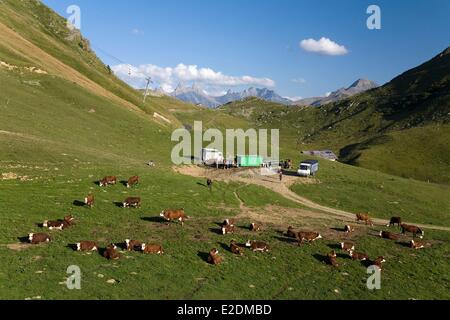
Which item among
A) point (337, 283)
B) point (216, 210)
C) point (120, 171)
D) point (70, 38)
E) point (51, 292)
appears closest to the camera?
point (51, 292)

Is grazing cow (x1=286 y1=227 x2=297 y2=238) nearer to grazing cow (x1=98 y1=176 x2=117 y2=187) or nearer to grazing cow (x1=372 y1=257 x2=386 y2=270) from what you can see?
grazing cow (x1=372 y1=257 x2=386 y2=270)

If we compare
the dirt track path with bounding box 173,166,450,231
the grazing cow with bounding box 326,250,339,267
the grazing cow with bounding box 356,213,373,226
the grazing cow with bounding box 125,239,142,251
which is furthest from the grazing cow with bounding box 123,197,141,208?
the grazing cow with bounding box 356,213,373,226

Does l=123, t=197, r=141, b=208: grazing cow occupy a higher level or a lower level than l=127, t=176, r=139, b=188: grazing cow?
lower

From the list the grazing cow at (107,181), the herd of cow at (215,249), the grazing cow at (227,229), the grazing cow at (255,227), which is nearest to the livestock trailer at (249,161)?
the grazing cow at (107,181)

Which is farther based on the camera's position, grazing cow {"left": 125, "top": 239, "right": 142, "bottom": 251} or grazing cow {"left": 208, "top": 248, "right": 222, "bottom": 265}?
grazing cow {"left": 125, "top": 239, "right": 142, "bottom": 251}

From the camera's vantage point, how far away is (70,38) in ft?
545

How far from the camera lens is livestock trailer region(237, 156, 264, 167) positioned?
74.9m

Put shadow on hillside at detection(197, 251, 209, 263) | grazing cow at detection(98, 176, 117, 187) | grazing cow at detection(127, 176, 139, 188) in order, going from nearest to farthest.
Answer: shadow on hillside at detection(197, 251, 209, 263) → grazing cow at detection(98, 176, 117, 187) → grazing cow at detection(127, 176, 139, 188)

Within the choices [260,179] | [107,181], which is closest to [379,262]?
[107,181]

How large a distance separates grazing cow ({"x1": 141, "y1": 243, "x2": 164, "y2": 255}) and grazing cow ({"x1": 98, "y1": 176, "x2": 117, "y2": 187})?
17361 mm

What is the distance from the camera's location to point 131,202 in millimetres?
39812

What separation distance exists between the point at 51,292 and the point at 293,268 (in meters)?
16.1

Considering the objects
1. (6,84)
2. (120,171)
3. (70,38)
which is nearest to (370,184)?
(120,171)
